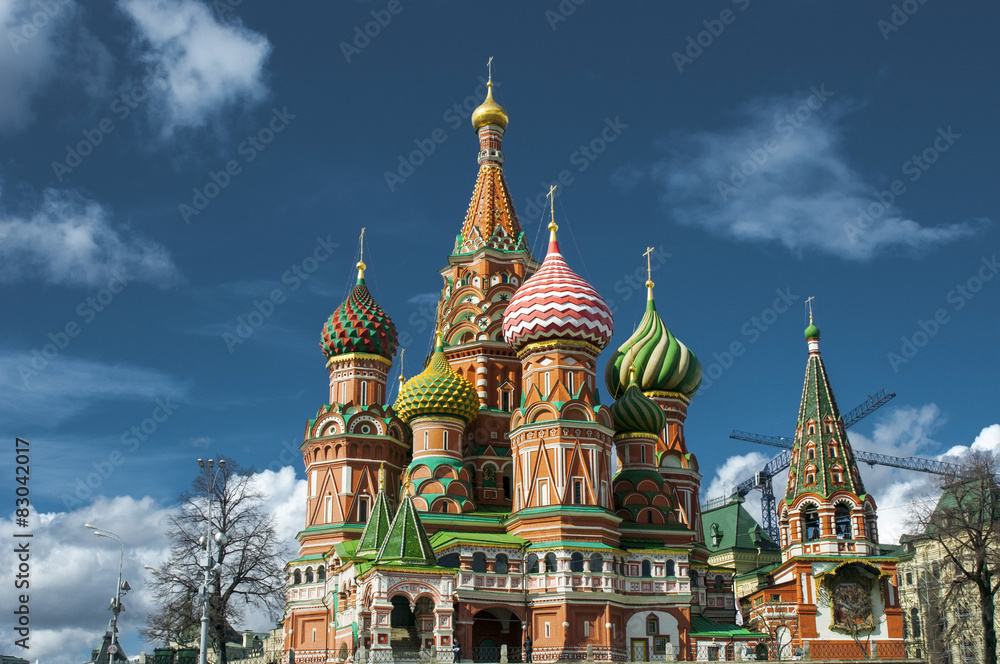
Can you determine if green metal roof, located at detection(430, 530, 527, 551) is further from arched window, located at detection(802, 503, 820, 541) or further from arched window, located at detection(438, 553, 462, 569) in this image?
arched window, located at detection(802, 503, 820, 541)

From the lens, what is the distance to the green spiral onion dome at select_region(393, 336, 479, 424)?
131 feet

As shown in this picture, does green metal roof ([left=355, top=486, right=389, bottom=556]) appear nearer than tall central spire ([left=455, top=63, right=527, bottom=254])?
Yes

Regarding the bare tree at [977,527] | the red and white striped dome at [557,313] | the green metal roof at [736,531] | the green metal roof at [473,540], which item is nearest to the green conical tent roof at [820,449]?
the bare tree at [977,527]

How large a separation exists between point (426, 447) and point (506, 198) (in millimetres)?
13645

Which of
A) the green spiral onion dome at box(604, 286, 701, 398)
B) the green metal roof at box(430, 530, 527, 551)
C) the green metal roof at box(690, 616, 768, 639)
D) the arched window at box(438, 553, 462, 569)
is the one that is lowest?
the green metal roof at box(690, 616, 768, 639)

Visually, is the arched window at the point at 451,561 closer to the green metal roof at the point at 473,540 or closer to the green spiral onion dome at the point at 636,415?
the green metal roof at the point at 473,540

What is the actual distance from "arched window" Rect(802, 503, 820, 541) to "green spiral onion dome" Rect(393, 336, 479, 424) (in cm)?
1289

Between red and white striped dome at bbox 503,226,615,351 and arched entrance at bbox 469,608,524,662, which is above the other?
red and white striped dome at bbox 503,226,615,351

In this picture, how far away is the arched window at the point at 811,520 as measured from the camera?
39969mm

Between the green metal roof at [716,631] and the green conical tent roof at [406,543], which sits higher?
the green conical tent roof at [406,543]

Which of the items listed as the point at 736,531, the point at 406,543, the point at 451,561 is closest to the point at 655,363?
the point at 451,561

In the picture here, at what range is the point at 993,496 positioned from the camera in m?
34.0

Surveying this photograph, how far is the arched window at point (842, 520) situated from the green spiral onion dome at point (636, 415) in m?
7.19

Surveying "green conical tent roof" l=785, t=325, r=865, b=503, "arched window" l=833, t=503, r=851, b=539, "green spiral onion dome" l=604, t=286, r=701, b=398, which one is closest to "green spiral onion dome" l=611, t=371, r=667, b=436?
"green spiral onion dome" l=604, t=286, r=701, b=398
